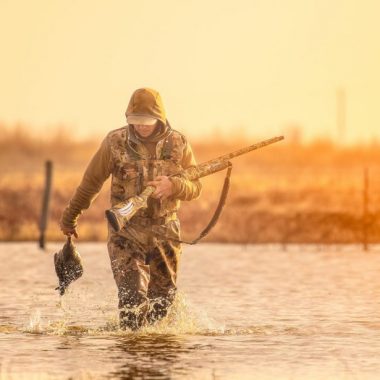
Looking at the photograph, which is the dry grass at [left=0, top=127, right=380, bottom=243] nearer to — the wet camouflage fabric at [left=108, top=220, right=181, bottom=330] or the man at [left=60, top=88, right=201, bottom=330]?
the wet camouflage fabric at [left=108, top=220, right=181, bottom=330]

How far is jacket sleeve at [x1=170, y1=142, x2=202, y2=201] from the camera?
512 inches

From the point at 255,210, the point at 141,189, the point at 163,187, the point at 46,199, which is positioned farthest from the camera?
the point at 255,210

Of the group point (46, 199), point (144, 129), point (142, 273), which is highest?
point (46, 199)

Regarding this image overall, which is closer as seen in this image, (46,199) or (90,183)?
(90,183)

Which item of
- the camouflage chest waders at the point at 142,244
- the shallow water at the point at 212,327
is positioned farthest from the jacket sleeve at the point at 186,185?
the shallow water at the point at 212,327

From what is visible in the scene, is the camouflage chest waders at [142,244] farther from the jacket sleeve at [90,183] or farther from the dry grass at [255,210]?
the dry grass at [255,210]

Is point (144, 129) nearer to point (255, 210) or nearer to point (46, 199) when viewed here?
point (46, 199)

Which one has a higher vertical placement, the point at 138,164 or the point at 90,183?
the point at 138,164

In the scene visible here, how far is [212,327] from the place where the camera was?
14.6 meters

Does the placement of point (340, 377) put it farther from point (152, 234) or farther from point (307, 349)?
point (152, 234)

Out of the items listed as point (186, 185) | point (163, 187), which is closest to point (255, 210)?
point (186, 185)

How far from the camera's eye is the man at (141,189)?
43.1 feet

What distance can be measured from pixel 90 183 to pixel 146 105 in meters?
0.86

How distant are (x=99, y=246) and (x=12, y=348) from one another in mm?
14355
